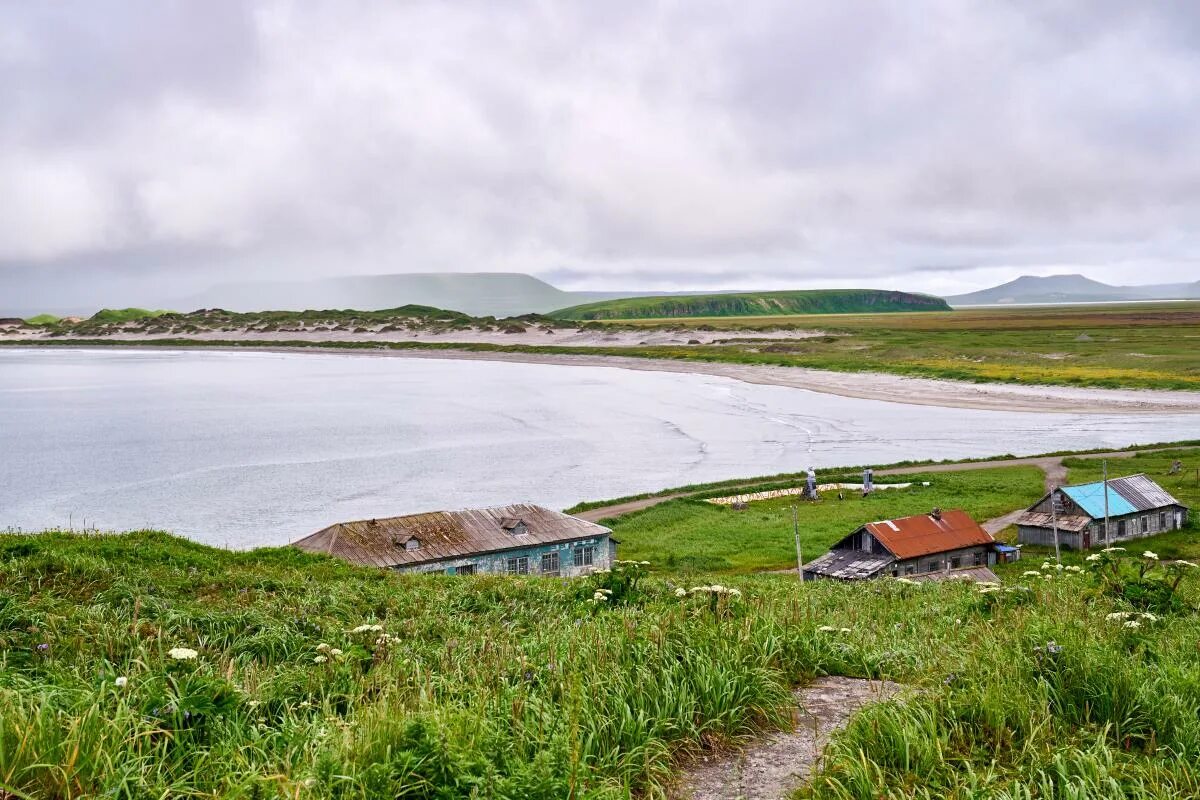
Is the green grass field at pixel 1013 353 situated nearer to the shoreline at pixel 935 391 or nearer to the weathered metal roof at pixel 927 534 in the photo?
the shoreline at pixel 935 391

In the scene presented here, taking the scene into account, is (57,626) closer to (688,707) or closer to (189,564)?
(688,707)

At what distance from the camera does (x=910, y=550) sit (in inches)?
1427

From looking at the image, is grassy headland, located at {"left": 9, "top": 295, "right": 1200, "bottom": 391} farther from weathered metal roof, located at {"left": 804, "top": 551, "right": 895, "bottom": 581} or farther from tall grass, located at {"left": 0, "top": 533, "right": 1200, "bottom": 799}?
tall grass, located at {"left": 0, "top": 533, "right": 1200, "bottom": 799}

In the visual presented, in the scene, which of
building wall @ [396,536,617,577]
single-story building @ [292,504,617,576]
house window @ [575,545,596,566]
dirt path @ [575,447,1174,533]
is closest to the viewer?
single-story building @ [292,504,617,576]

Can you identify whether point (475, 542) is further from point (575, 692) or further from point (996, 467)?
point (996, 467)

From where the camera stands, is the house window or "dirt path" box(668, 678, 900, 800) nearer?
"dirt path" box(668, 678, 900, 800)

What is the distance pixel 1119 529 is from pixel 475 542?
30.3 metres

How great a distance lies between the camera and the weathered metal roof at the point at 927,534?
3609 centimetres

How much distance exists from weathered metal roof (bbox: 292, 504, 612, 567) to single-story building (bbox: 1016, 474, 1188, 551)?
21581 mm

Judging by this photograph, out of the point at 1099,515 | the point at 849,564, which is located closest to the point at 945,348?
the point at 1099,515

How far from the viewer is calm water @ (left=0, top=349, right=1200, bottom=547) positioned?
48.6m

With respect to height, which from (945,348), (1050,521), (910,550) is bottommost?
(1050,521)

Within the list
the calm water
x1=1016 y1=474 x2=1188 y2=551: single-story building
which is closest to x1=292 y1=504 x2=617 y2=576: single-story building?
the calm water

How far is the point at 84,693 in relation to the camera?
19.2ft
